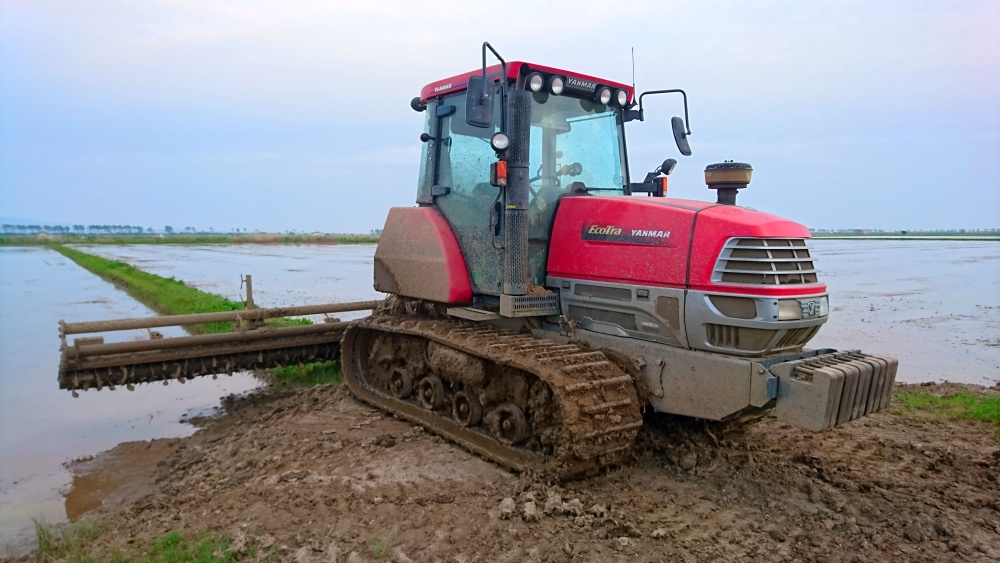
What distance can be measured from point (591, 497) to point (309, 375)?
596 centimetres

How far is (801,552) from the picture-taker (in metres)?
4.25

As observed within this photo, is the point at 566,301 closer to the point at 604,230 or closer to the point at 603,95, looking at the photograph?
the point at 604,230

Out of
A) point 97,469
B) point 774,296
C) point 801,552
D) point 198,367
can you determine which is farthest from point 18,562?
point 774,296

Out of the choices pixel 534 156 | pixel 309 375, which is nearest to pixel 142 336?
pixel 309 375

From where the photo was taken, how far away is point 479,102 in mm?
5281

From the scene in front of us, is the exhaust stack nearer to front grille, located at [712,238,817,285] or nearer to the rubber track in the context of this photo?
front grille, located at [712,238,817,285]

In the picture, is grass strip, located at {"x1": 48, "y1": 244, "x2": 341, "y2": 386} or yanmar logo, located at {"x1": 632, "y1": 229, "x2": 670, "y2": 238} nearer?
yanmar logo, located at {"x1": 632, "y1": 229, "x2": 670, "y2": 238}

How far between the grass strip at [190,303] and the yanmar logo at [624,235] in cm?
519

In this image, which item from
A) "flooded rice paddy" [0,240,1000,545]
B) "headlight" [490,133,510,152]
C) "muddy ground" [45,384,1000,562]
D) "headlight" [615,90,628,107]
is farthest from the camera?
"flooded rice paddy" [0,240,1000,545]

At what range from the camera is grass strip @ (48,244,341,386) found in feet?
32.5

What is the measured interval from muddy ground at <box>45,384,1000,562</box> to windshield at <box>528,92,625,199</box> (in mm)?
2339

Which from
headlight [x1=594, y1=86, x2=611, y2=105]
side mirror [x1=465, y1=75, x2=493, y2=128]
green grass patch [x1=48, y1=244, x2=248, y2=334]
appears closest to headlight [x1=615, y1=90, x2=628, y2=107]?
headlight [x1=594, y1=86, x2=611, y2=105]

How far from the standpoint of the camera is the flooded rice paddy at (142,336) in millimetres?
7270

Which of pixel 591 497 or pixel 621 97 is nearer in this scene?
pixel 591 497
